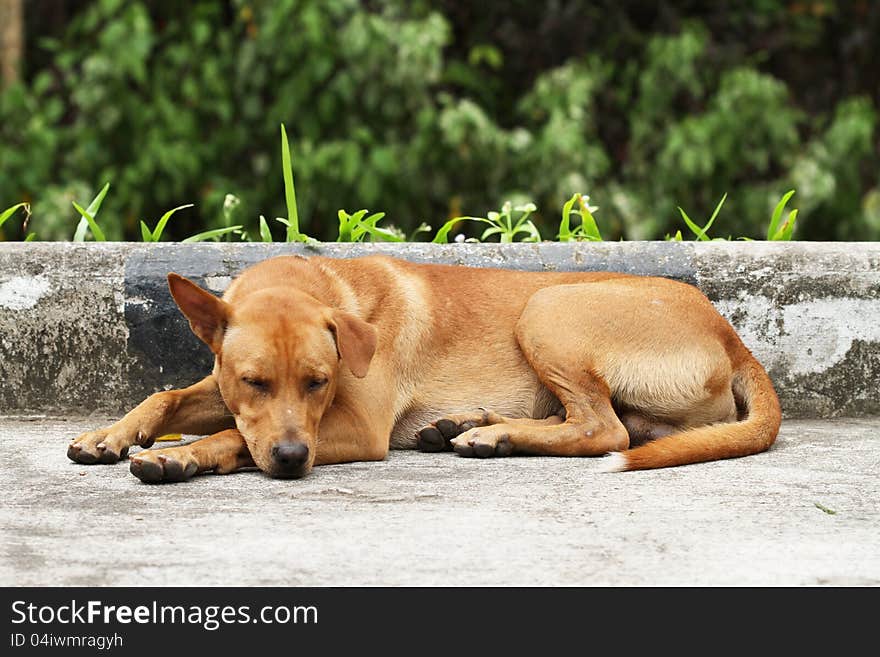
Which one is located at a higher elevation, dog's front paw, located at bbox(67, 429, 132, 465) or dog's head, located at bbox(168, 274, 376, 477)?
dog's head, located at bbox(168, 274, 376, 477)

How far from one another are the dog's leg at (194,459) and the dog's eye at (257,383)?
191 mm

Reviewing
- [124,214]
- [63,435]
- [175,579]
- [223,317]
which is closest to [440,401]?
[223,317]

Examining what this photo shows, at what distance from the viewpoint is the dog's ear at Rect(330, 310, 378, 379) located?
3789 millimetres

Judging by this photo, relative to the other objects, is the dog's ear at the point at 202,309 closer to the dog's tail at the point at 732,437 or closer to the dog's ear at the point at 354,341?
the dog's ear at the point at 354,341

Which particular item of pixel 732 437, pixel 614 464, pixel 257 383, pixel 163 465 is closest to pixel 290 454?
pixel 257 383

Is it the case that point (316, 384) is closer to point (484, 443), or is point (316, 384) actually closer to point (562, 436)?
point (484, 443)

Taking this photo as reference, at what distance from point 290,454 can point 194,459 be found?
0.31 meters

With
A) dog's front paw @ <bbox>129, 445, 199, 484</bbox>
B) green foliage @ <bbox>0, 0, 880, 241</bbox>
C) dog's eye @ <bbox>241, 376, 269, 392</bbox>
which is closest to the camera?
dog's front paw @ <bbox>129, 445, 199, 484</bbox>

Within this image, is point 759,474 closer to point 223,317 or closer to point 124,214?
point 223,317

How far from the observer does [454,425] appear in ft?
14.3

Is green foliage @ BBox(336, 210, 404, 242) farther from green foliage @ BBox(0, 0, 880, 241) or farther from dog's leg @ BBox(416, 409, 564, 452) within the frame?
green foliage @ BBox(0, 0, 880, 241)

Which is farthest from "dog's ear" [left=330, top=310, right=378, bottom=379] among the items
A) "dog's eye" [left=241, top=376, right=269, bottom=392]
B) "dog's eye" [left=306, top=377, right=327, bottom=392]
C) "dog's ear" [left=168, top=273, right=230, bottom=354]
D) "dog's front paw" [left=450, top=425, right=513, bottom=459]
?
"dog's front paw" [left=450, top=425, right=513, bottom=459]

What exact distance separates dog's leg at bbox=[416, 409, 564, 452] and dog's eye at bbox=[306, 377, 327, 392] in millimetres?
646

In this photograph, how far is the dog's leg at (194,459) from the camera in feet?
11.4
